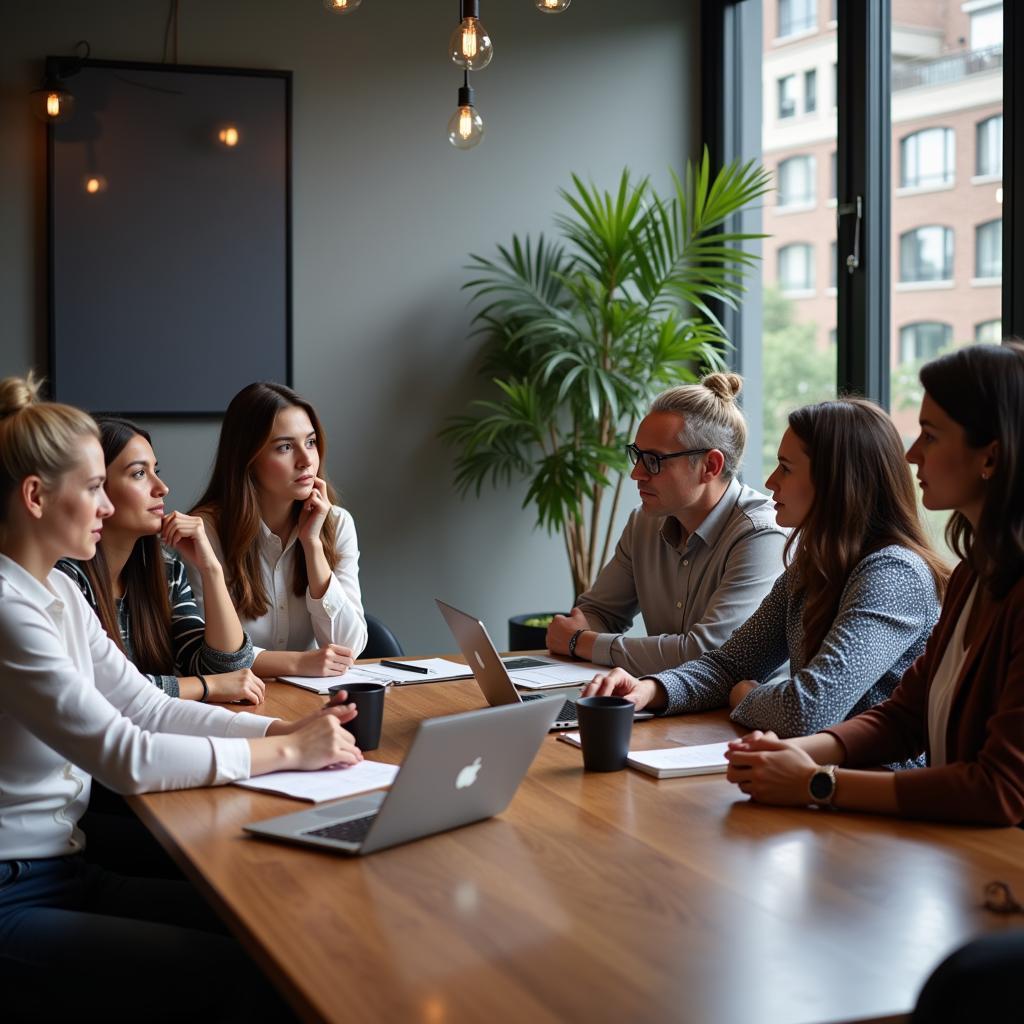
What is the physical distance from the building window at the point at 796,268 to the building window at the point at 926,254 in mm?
495

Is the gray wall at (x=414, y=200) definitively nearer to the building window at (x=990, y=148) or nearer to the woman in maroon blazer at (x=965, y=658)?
the building window at (x=990, y=148)

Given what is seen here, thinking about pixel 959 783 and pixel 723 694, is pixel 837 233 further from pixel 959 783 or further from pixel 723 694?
pixel 959 783

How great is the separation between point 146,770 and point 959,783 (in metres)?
1.06

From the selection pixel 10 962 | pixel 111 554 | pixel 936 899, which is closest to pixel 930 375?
pixel 936 899

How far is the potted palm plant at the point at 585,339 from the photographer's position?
171 inches

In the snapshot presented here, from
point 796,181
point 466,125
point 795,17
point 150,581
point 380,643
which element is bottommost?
point 380,643

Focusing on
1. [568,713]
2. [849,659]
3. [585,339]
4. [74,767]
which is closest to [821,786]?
[849,659]

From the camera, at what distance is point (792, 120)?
4.48 metres

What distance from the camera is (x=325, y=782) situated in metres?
1.75

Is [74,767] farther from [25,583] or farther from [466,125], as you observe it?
[466,125]

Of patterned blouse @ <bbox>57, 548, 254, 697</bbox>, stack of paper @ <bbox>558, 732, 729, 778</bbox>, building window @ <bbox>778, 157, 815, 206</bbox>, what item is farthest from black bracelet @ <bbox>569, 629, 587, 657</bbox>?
building window @ <bbox>778, 157, 815, 206</bbox>

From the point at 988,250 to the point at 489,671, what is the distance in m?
2.18

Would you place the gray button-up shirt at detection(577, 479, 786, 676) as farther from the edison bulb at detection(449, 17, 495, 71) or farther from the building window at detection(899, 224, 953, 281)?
the building window at detection(899, 224, 953, 281)

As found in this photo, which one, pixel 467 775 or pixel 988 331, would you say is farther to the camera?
pixel 988 331
